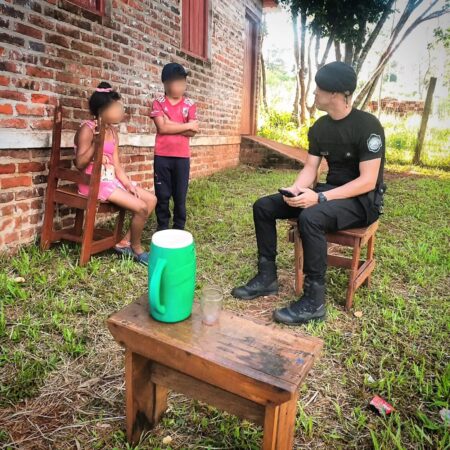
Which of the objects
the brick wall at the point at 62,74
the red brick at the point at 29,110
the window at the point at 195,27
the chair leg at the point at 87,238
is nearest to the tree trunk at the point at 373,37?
the window at the point at 195,27

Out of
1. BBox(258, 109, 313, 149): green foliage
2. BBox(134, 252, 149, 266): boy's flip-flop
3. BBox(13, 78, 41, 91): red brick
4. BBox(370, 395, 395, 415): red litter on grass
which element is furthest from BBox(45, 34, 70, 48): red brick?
BBox(258, 109, 313, 149): green foliage

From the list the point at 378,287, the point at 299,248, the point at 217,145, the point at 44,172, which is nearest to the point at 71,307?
the point at 44,172

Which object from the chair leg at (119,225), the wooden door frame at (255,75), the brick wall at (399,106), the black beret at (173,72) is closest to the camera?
the chair leg at (119,225)

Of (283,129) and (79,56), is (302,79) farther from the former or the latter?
(79,56)

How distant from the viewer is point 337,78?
2.63m

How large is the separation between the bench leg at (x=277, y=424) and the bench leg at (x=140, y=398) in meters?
0.54

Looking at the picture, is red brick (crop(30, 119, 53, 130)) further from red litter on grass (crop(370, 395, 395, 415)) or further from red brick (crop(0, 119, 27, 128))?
red litter on grass (crop(370, 395, 395, 415))

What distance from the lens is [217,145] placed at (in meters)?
7.81

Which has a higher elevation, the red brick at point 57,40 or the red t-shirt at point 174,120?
the red brick at point 57,40

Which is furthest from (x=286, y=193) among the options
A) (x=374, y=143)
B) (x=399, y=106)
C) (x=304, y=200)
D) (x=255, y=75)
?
(x=399, y=106)

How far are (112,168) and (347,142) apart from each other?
2022 millimetres

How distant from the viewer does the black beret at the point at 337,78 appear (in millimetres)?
2631

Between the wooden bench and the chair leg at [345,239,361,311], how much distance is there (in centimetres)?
142

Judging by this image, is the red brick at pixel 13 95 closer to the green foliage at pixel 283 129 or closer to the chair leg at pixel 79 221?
the chair leg at pixel 79 221
